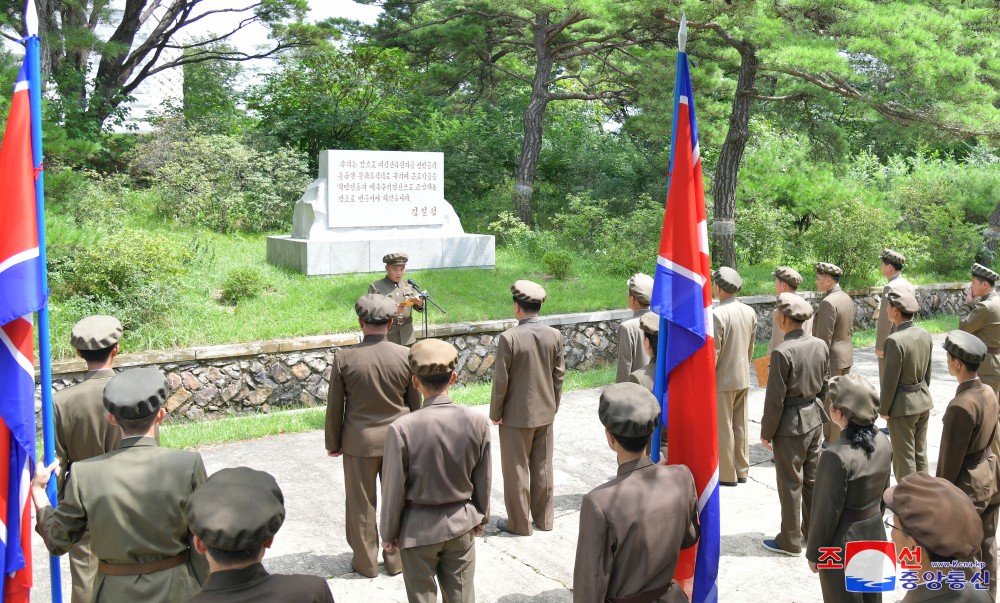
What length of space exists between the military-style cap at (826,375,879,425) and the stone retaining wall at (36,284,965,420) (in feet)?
21.6

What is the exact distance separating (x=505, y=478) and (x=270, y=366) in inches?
166

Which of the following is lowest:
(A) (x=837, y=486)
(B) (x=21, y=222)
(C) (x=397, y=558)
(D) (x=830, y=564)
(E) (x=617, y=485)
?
(C) (x=397, y=558)

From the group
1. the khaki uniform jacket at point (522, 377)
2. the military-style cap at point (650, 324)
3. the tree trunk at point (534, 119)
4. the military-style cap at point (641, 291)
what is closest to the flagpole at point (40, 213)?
the khaki uniform jacket at point (522, 377)

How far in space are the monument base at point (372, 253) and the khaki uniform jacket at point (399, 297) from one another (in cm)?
414

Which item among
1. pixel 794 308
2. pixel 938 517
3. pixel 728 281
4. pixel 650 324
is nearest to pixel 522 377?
pixel 650 324

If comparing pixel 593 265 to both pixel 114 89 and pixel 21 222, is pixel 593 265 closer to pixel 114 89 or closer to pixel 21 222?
pixel 21 222

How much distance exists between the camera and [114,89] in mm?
19906

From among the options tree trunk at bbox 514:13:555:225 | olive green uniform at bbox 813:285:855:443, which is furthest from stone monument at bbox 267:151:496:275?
olive green uniform at bbox 813:285:855:443

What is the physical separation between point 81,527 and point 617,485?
2.08 metres

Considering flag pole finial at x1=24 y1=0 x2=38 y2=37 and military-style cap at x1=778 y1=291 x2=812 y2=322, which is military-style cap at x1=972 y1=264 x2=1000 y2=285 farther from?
flag pole finial at x1=24 y1=0 x2=38 y2=37

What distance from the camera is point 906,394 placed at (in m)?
6.06

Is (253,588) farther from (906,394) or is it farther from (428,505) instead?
(906,394)

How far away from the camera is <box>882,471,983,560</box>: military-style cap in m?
2.67

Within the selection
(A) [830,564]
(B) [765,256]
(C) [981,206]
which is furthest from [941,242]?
(A) [830,564]
